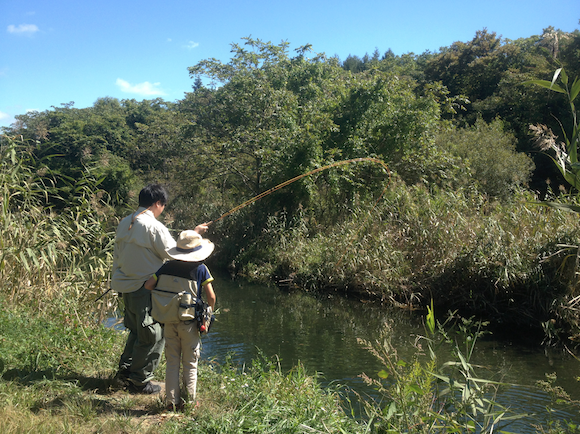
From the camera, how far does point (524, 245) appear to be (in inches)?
350

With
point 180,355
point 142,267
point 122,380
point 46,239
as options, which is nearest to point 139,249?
point 142,267

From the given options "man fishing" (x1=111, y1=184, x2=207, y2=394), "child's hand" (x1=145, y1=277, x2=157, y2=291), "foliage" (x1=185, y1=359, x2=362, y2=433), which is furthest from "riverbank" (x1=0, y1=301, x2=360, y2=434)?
"child's hand" (x1=145, y1=277, x2=157, y2=291)

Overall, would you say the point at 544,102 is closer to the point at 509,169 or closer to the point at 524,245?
the point at 509,169

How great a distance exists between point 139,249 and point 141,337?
67cm

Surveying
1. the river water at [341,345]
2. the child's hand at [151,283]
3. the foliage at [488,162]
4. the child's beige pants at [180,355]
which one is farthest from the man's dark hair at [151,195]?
the foliage at [488,162]

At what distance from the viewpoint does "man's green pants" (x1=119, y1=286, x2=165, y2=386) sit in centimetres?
358

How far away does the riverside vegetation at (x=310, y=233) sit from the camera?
10.5 feet

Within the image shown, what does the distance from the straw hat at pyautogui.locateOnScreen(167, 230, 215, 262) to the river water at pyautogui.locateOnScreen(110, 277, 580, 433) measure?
1687 mm

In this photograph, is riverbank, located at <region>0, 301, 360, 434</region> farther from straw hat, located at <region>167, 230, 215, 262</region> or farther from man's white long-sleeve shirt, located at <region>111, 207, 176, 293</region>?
straw hat, located at <region>167, 230, 215, 262</region>

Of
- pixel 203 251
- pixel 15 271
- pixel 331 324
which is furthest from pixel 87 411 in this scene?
pixel 331 324

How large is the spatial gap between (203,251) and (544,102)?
2199cm

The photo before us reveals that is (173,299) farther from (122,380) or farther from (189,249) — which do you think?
(122,380)

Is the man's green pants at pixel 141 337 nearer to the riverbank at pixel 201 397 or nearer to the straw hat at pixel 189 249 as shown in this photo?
the riverbank at pixel 201 397

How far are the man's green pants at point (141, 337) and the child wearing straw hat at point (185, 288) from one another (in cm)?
29
